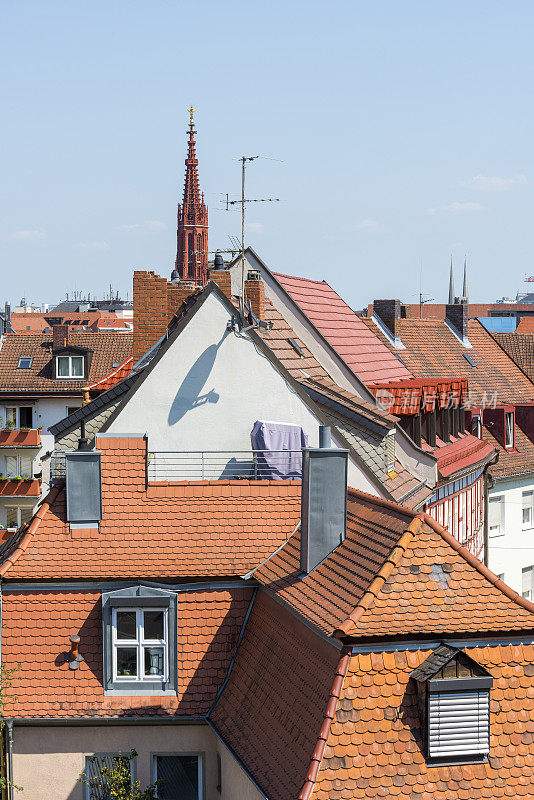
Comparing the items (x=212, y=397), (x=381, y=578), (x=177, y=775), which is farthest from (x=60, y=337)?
(x=381, y=578)

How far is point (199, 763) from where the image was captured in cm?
1909

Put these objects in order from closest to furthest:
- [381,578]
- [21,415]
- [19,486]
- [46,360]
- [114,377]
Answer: [381,578], [114,377], [19,486], [21,415], [46,360]

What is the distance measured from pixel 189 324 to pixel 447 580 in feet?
34.8

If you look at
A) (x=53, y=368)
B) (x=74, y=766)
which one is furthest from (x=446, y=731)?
(x=53, y=368)

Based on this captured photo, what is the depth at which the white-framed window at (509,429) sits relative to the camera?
46.8m

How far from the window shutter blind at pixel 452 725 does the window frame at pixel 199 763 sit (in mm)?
5570

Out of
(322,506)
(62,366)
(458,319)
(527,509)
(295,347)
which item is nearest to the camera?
(322,506)

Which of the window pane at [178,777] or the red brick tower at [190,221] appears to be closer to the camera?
the window pane at [178,777]

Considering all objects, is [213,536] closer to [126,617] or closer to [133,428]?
[126,617]

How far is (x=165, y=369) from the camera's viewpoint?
25.1 metres

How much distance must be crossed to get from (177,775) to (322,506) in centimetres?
534

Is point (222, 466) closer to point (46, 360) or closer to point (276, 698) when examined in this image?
point (276, 698)

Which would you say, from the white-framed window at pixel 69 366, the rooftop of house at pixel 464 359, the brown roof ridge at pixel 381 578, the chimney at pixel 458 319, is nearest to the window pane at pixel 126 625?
the brown roof ridge at pixel 381 578

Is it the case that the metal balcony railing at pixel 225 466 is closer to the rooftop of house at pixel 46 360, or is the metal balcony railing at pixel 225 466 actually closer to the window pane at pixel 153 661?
the window pane at pixel 153 661
